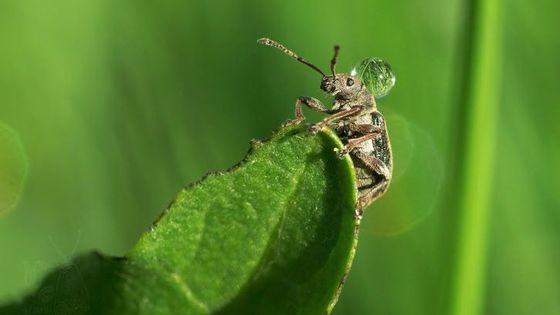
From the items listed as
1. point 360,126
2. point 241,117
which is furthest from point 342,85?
point 241,117

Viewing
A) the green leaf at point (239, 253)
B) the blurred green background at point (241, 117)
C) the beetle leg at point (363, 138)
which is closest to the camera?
the green leaf at point (239, 253)

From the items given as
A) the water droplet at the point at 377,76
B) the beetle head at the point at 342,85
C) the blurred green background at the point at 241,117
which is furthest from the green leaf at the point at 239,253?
the blurred green background at the point at 241,117

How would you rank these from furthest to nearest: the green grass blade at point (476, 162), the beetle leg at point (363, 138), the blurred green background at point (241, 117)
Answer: the blurred green background at point (241, 117)
the beetle leg at point (363, 138)
the green grass blade at point (476, 162)

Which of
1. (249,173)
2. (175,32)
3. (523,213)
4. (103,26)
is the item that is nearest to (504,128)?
(523,213)

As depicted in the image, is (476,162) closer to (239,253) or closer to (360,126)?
(360,126)

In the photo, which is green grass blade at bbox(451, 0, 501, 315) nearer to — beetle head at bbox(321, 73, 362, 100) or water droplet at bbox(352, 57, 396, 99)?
water droplet at bbox(352, 57, 396, 99)

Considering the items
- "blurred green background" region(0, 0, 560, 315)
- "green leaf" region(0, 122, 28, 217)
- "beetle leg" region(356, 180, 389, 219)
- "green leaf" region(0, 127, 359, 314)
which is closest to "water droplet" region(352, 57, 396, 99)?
"beetle leg" region(356, 180, 389, 219)

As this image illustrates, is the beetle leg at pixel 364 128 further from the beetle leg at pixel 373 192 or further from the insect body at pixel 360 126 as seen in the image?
the beetle leg at pixel 373 192
